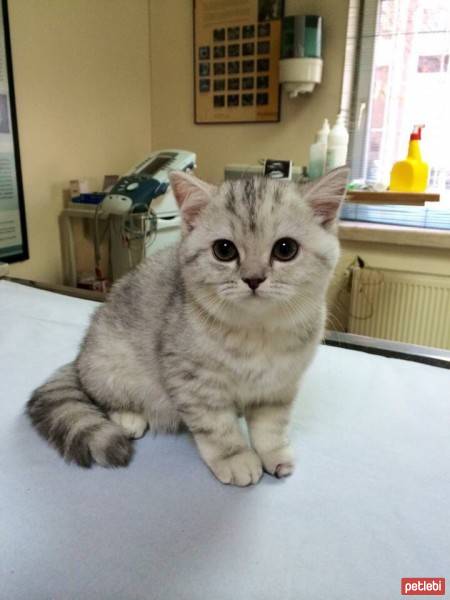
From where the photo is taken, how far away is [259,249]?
0.74 meters

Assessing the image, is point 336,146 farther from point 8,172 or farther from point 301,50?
point 8,172

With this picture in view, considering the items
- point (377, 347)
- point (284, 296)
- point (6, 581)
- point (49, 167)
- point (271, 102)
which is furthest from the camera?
→ point (271, 102)

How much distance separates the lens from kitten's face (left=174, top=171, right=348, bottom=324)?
734 millimetres

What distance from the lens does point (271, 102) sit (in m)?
2.59

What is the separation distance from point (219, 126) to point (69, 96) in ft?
2.78

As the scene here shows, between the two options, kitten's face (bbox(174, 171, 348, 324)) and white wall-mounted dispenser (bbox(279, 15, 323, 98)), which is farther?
white wall-mounted dispenser (bbox(279, 15, 323, 98))

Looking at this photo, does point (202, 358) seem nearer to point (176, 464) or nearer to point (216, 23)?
point (176, 464)

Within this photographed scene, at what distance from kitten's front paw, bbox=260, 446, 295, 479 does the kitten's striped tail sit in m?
0.24

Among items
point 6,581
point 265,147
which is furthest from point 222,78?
point 6,581

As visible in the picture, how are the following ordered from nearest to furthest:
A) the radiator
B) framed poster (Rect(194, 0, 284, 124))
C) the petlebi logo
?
the petlebi logo < the radiator < framed poster (Rect(194, 0, 284, 124))

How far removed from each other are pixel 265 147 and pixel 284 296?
214 cm

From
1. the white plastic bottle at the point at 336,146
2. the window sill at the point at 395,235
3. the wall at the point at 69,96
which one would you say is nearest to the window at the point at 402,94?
the window sill at the point at 395,235

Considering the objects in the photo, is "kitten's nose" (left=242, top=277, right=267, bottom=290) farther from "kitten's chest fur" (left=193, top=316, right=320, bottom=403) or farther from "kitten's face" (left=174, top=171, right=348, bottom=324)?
"kitten's chest fur" (left=193, top=316, right=320, bottom=403)

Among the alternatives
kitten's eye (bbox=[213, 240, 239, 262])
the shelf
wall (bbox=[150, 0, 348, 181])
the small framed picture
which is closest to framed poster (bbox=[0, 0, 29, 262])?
wall (bbox=[150, 0, 348, 181])
